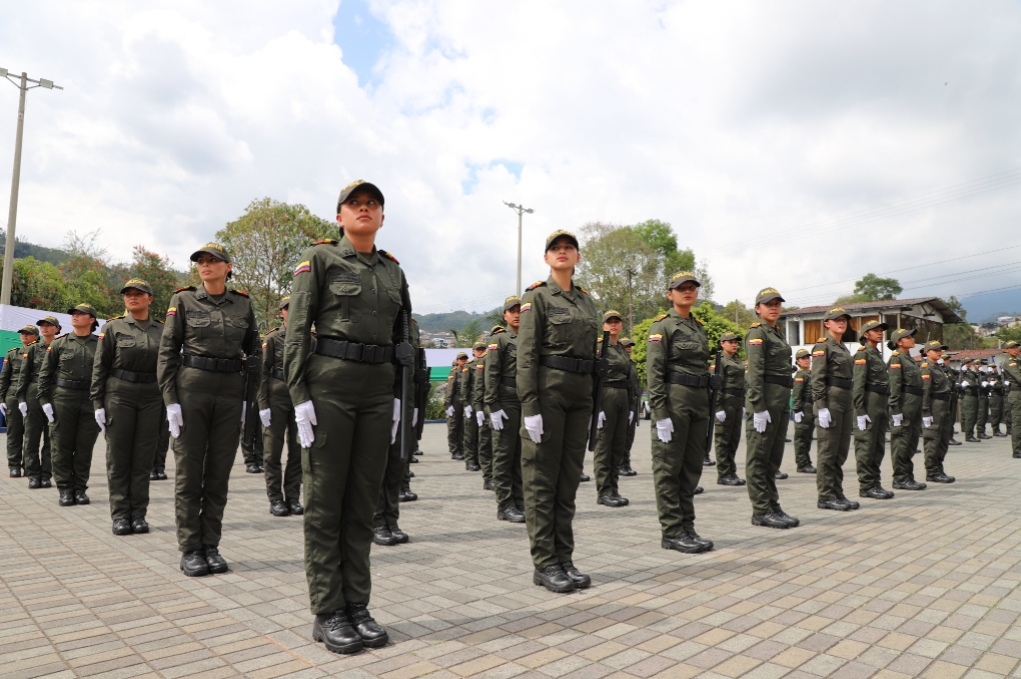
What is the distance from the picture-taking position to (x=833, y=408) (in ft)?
26.0

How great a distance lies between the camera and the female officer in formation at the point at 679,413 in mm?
5617

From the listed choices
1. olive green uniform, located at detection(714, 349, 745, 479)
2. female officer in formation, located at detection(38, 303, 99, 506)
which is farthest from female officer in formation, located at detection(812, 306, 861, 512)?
female officer in formation, located at detection(38, 303, 99, 506)

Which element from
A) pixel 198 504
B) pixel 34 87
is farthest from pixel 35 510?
pixel 34 87

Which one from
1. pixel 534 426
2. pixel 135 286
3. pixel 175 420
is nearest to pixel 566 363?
pixel 534 426

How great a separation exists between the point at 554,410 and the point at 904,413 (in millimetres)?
7745

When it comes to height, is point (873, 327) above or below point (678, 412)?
above

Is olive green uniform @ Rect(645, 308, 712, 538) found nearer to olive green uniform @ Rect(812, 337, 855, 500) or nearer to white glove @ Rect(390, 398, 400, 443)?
white glove @ Rect(390, 398, 400, 443)

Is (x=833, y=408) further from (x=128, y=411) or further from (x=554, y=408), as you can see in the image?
(x=128, y=411)

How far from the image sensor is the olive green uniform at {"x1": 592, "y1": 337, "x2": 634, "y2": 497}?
26.3ft

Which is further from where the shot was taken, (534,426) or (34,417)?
(34,417)

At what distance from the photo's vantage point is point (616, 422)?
838 cm

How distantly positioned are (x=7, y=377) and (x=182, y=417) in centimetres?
733

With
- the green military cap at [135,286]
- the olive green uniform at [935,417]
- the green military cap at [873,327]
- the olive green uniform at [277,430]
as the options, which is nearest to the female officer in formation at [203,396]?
the green military cap at [135,286]

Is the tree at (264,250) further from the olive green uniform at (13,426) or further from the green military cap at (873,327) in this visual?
the green military cap at (873,327)
